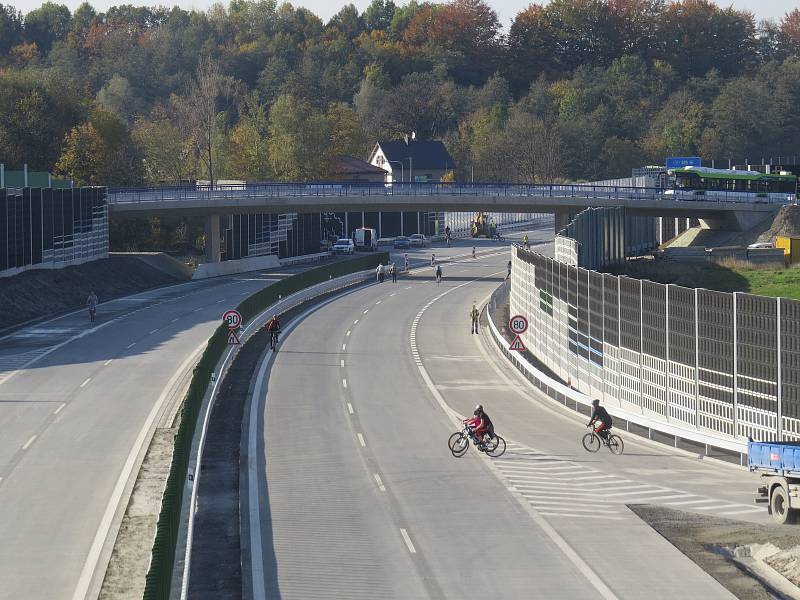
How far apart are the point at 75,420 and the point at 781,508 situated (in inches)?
905

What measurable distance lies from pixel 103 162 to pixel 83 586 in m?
99.7

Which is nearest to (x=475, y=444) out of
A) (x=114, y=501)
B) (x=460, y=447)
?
(x=460, y=447)

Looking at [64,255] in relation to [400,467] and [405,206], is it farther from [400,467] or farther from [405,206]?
[400,467]

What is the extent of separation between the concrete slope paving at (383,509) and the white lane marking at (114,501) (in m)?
3.43

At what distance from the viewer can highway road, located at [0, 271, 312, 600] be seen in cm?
2683

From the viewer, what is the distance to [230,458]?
3400 cm

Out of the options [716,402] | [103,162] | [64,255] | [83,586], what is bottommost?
[83,586]

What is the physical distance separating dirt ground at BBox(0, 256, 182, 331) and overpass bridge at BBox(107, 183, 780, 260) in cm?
638

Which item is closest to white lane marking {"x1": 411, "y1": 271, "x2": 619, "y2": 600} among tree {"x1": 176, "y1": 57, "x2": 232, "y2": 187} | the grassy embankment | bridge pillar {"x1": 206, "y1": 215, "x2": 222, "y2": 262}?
the grassy embankment

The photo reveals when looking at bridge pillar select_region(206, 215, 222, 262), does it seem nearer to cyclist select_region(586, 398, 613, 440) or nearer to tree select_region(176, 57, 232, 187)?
tree select_region(176, 57, 232, 187)

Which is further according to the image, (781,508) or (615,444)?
(615,444)

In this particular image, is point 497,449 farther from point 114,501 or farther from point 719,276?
point 719,276

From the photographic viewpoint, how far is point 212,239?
99.2 m

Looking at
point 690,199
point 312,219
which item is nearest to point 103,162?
point 312,219
